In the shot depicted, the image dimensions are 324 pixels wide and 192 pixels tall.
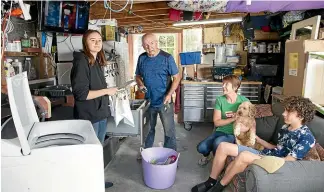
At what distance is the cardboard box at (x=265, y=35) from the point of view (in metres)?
4.38

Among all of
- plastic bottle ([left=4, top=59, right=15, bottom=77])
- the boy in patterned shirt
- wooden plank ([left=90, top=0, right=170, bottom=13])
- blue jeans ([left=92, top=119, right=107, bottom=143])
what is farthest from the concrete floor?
wooden plank ([left=90, top=0, right=170, bottom=13])

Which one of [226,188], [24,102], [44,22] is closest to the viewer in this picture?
[24,102]

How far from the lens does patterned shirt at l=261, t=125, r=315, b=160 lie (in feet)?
5.83

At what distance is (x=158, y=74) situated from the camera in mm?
2697

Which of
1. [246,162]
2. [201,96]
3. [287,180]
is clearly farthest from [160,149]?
[201,96]

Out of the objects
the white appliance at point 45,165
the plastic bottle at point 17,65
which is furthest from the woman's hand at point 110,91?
the plastic bottle at point 17,65

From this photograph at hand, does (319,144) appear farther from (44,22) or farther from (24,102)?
(44,22)

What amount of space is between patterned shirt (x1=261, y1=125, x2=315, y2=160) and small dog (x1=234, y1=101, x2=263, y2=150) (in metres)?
0.31

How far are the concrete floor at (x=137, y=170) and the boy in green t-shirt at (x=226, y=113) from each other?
0.31 metres

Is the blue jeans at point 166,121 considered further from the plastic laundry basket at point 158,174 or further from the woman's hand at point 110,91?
the woman's hand at point 110,91

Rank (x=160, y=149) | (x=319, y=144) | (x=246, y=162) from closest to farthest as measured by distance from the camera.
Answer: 1. (x=246, y=162)
2. (x=319, y=144)
3. (x=160, y=149)

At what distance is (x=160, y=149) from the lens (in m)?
2.51

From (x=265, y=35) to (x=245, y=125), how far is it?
8.80 feet

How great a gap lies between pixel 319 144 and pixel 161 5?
251 cm
